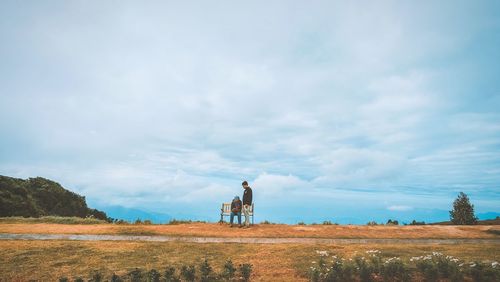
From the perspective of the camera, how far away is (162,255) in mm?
14211

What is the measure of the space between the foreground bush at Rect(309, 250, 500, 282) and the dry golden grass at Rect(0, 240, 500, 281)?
934 mm

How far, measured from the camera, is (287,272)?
11.7 meters

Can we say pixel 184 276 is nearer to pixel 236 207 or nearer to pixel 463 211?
pixel 236 207

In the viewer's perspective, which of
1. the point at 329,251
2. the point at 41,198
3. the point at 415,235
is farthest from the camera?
the point at 41,198

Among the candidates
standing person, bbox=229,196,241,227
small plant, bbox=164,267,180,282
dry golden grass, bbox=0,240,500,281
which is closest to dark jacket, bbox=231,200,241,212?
standing person, bbox=229,196,241,227

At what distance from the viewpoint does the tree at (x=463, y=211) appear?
2725 centimetres

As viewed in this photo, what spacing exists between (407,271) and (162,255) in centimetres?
913

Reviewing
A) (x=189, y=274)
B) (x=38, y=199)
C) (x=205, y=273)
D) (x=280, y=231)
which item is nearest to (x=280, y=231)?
(x=280, y=231)

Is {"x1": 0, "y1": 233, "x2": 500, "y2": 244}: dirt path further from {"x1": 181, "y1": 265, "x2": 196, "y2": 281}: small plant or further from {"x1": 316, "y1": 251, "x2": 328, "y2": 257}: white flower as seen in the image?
{"x1": 181, "y1": 265, "x2": 196, "y2": 281}: small plant

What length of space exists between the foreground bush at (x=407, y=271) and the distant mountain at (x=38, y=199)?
103 ft

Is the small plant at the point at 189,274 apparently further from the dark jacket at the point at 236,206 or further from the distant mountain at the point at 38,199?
the distant mountain at the point at 38,199

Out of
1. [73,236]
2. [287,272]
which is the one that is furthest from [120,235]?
[287,272]

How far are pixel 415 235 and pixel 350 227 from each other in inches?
150

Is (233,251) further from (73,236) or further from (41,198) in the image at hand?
(41,198)
